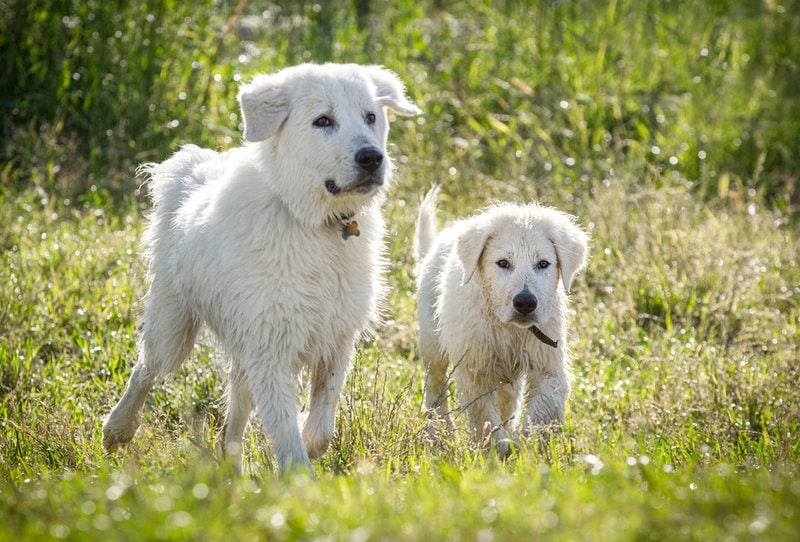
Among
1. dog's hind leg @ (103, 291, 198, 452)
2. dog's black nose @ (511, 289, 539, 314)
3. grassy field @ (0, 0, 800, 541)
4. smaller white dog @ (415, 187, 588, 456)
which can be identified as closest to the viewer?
grassy field @ (0, 0, 800, 541)

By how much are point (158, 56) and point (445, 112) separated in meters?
2.83

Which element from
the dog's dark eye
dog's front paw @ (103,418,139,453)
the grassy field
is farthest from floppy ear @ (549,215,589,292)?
dog's front paw @ (103,418,139,453)

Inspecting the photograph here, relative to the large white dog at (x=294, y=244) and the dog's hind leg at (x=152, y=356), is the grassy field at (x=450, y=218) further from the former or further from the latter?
the large white dog at (x=294, y=244)

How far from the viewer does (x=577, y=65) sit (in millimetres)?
10672

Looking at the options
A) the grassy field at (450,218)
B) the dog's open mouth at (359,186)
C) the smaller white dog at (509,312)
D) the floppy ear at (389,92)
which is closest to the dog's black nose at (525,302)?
the smaller white dog at (509,312)

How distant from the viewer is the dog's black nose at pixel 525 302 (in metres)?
4.96

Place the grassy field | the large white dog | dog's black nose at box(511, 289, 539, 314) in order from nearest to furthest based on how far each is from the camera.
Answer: the grassy field < the large white dog < dog's black nose at box(511, 289, 539, 314)

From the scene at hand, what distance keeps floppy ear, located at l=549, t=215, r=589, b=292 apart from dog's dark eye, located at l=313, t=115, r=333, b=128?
1.33m

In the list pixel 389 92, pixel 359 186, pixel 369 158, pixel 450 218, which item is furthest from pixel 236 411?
pixel 450 218

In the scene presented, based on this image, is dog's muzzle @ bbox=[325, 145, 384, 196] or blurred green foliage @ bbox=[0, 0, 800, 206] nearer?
dog's muzzle @ bbox=[325, 145, 384, 196]

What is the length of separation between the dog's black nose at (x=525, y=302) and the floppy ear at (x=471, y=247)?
35 centimetres

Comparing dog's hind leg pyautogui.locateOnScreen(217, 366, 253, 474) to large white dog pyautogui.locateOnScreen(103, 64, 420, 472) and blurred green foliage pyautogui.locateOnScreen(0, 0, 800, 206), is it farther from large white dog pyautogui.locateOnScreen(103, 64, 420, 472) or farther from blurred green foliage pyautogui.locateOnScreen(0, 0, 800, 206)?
blurred green foliage pyautogui.locateOnScreen(0, 0, 800, 206)

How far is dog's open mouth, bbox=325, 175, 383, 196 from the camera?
4586 millimetres

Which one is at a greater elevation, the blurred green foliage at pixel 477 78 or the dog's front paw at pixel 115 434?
the blurred green foliage at pixel 477 78
